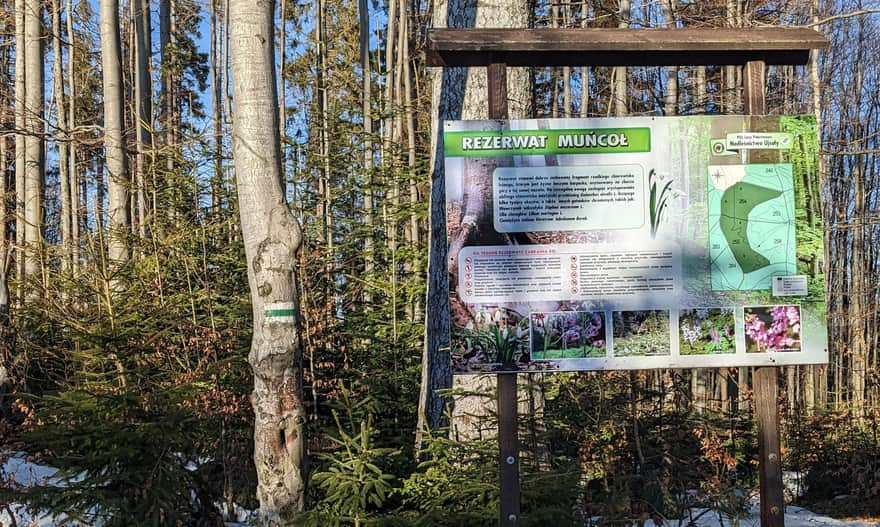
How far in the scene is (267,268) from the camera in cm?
465

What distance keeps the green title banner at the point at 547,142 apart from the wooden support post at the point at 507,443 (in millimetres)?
131

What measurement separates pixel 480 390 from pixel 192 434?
217cm

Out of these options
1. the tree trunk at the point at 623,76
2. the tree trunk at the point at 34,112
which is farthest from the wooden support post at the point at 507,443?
the tree trunk at the point at 34,112

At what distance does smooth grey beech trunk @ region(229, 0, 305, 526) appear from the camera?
4605 mm

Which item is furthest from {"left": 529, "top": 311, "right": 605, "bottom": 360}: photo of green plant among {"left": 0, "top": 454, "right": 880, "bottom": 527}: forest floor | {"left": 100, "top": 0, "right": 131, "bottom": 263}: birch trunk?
{"left": 100, "top": 0, "right": 131, "bottom": 263}: birch trunk

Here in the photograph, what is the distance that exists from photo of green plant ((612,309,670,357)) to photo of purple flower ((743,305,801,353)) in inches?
17.1

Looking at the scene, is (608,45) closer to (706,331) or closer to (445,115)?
(706,331)

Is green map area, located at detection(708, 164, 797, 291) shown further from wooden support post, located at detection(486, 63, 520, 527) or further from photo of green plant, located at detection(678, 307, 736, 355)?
wooden support post, located at detection(486, 63, 520, 527)

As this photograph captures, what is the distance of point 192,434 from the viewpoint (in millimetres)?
5570

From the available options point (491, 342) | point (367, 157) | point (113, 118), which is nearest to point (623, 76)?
point (367, 157)

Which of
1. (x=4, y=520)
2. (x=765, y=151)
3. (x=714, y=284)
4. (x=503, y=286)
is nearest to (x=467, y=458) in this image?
(x=503, y=286)

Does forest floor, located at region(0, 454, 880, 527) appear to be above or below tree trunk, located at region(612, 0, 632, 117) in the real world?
below

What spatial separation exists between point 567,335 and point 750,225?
3.63 ft

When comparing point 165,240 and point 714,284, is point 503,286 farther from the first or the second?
point 165,240
